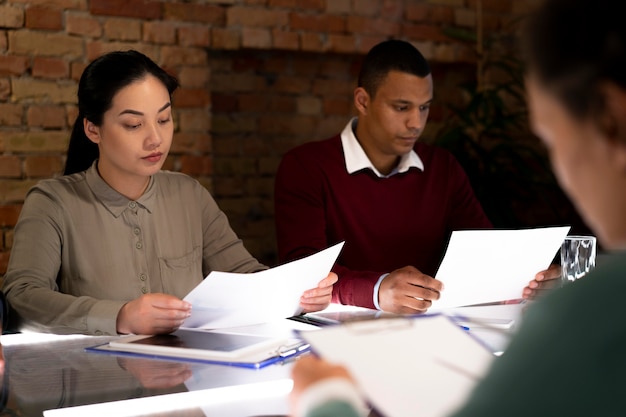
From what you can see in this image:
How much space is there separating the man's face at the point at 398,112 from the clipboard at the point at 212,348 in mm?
1060

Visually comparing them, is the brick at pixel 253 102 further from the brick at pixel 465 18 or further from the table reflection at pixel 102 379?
the table reflection at pixel 102 379

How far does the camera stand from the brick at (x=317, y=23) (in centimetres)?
316

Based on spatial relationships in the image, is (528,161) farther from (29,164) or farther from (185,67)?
(29,164)

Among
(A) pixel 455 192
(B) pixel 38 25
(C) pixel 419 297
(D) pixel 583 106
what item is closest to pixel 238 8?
(B) pixel 38 25

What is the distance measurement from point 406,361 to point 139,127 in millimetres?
1122

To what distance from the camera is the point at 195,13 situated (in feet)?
9.70

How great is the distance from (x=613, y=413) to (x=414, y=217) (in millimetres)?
1858

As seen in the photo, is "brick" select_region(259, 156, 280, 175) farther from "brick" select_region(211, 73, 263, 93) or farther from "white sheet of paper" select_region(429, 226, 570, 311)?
"white sheet of paper" select_region(429, 226, 570, 311)

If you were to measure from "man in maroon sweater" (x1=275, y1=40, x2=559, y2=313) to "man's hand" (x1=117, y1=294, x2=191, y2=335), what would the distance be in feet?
2.47

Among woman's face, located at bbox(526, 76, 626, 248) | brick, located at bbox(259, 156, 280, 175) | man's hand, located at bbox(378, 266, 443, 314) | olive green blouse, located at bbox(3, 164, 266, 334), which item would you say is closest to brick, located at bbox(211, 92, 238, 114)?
brick, located at bbox(259, 156, 280, 175)

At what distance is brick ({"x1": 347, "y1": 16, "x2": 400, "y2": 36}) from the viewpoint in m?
3.31

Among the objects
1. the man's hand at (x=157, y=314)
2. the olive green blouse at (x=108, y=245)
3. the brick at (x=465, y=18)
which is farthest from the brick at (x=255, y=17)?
the man's hand at (x=157, y=314)

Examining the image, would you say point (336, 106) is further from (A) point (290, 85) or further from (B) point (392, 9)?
(B) point (392, 9)

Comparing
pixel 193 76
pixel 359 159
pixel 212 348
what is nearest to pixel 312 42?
pixel 193 76
